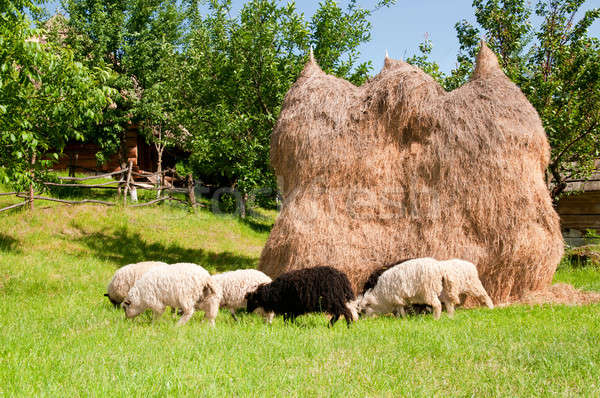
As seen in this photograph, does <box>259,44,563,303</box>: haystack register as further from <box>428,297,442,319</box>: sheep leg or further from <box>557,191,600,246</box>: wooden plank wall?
<box>557,191,600,246</box>: wooden plank wall

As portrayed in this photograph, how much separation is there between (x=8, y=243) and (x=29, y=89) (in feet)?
19.4

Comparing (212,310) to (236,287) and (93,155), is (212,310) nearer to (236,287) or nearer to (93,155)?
(236,287)

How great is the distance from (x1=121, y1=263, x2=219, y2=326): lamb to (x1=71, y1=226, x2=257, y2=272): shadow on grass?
278 inches

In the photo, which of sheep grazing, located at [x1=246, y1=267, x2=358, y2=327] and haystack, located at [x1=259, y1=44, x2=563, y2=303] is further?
haystack, located at [x1=259, y1=44, x2=563, y2=303]

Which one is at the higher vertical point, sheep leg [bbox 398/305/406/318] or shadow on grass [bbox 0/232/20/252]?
sheep leg [bbox 398/305/406/318]

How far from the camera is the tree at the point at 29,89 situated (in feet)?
25.2

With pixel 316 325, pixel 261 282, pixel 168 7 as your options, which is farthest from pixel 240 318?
pixel 168 7

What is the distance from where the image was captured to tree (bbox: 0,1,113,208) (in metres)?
A: 7.69

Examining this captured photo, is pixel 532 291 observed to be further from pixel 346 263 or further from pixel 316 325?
pixel 316 325

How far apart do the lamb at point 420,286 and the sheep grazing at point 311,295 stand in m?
0.85

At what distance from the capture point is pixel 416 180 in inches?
367

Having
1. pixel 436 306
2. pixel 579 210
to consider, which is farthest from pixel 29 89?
pixel 579 210

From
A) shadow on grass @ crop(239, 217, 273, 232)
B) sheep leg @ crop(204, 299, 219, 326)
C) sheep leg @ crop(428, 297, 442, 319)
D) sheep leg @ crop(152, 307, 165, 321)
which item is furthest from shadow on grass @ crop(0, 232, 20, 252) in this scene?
sheep leg @ crop(428, 297, 442, 319)

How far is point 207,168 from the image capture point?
51.8 feet
